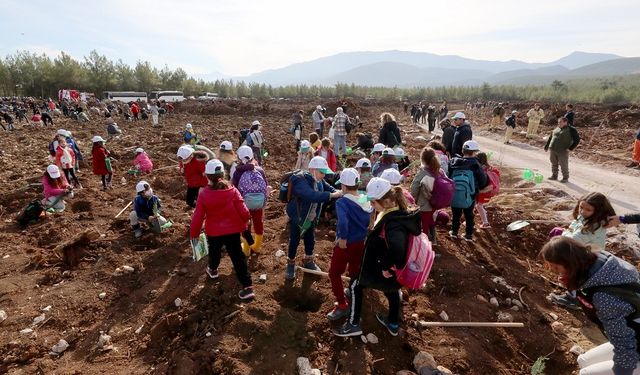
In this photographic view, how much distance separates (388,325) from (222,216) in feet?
7.64

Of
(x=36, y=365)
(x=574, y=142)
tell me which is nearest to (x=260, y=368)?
(x=36, y=365)

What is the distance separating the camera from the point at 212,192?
14.4 feet

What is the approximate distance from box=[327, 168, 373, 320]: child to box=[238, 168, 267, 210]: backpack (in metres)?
1.76

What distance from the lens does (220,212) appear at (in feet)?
14.5

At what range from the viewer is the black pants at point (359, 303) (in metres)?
3.81

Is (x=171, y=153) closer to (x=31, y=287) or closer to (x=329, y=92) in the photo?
(x=31, y=287)

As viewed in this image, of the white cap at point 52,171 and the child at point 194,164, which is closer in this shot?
the child at point 194,164

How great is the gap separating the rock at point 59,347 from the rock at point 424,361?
13.4ft

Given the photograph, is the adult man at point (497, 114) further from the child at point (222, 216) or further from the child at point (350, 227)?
the child at point (222, 216)

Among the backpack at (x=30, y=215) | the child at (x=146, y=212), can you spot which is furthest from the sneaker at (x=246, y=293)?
the backpack at (x=30, y=215)

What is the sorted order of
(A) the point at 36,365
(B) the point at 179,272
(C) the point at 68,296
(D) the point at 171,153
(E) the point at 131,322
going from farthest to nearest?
(D) the point at 171,153
(B) the point at 179,272
(C) the point at 68,296
(E) the point at 131,322
(A) the point at 36,365

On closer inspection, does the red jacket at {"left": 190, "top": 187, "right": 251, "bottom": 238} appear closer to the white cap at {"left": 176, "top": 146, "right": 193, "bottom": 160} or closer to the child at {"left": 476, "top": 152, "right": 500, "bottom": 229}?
the white cap at {"left": 176, "top": 146, "right": 193, "bottom": 160}

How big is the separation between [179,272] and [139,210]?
1.89 metres

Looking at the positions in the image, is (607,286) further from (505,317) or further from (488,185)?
(488,185)
